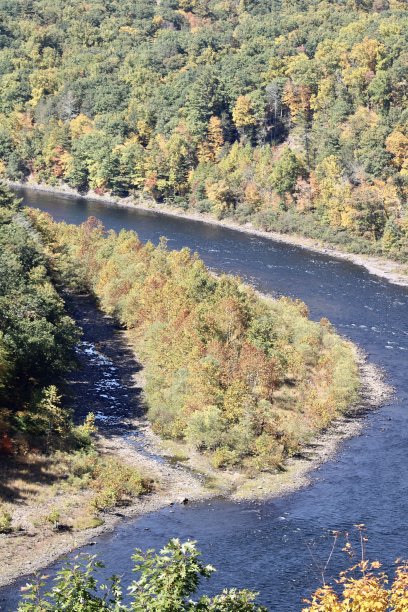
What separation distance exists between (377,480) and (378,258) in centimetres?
8331

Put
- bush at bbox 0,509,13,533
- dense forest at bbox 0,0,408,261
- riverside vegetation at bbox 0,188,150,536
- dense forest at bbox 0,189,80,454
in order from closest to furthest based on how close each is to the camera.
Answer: bush at bbox 0,509,13,533
riverside vegetation at bbox 0,188,150,536
dense forest at bbox 0,189,80,454
dense forest at bbox 0,0,408,261

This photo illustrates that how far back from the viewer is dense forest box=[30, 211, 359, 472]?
67.2m

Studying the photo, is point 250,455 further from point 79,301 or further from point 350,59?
point 350,59

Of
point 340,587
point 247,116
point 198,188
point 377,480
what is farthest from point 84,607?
point 247,116

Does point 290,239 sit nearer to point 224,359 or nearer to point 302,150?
point 302,150

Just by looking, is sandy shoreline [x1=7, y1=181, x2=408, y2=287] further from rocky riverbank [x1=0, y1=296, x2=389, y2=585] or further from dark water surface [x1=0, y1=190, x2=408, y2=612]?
rocky riverbank [x1=0, y1=296, x2=389, y2=585]

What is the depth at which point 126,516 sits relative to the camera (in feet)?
186

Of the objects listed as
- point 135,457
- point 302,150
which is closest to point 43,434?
point 135,457

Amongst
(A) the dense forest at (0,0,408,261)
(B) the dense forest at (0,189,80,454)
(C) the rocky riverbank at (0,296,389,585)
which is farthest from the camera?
(A) the dense forest at (0,0,408,261)

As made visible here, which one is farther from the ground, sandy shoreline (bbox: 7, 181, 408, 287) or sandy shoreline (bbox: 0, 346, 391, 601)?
sandy shoreline (bbox: 7, 181, 408, 287)

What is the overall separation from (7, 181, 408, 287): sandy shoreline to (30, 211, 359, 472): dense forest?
3280 centimetres

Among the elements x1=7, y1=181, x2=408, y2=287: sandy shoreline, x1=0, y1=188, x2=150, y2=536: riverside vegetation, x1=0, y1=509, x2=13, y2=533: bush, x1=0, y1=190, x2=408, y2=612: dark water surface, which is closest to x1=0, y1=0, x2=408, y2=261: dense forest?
x1=7, y1=181, x2=408, y2=287: sandy shoreline

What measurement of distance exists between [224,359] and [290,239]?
82.0 m

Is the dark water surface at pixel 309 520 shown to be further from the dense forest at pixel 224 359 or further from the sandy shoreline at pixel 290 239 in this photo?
the sandy shoreline at pixel 290 239
